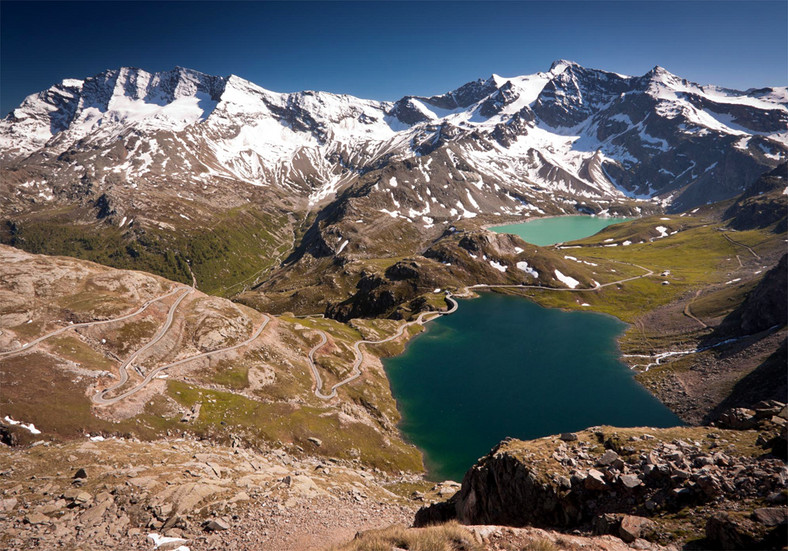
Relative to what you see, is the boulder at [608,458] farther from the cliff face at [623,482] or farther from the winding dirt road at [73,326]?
the winding dirt road at [73,326]

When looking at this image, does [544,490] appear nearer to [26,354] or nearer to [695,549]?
[695,549]

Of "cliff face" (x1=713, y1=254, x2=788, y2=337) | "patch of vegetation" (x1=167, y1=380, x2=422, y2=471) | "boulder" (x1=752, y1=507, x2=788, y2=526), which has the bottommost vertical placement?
"patch of vegetation" (x1=167, y1=380, x2=422, y2=471)

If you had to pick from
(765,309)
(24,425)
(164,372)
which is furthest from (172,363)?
(765,309)

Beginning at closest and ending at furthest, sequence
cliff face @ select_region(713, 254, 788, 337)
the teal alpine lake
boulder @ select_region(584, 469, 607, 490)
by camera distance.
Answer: boulder @ select_region(584, 469, 607, 490)
the teal alpine lake
cliff face @ select_region(713, 254, 788, 337)

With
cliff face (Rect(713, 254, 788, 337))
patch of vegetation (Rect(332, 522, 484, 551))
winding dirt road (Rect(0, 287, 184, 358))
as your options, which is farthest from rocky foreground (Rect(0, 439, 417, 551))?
cliff face (Rect(713, 254, 788, 337))

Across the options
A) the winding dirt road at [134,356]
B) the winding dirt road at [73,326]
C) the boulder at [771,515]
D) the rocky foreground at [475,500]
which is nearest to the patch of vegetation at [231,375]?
the winding dirt road at [134,356]

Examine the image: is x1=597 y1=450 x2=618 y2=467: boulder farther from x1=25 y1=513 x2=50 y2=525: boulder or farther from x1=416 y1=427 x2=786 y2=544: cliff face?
x1=25 y1=513 x2=50 y2=525: boulder
